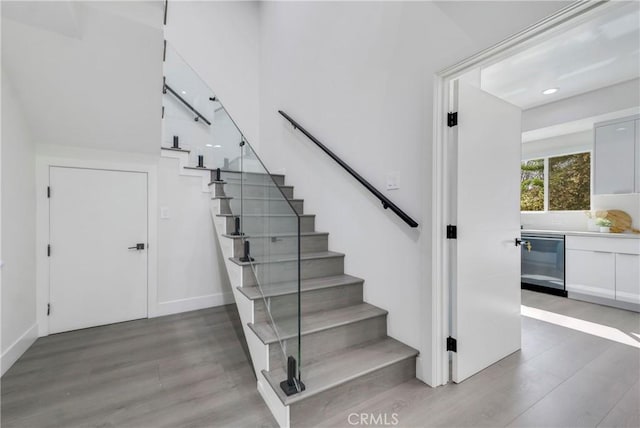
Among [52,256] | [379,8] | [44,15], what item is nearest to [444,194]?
[379,8]

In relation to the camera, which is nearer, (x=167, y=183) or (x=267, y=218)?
(x=267, y=218)

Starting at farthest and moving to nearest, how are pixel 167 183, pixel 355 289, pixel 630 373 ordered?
pixel 167 183, pixel 355 289, pixel 630 373

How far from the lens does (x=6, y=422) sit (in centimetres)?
172

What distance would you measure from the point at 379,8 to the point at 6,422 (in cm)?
392

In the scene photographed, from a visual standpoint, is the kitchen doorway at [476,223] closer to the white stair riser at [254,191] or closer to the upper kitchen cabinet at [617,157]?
the white stair riser at [254,191]

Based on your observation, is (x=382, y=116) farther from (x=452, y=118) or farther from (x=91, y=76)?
(x=91, y=76)

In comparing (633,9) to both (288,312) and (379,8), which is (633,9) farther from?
(288,312)

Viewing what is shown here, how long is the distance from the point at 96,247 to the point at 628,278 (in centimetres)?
644

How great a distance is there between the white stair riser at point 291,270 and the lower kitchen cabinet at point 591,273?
143 inches

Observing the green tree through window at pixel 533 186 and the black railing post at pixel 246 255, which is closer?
the black railing post at pixel 246 255

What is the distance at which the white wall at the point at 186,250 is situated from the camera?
3.59 meters

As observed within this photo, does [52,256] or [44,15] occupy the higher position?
[44,15]

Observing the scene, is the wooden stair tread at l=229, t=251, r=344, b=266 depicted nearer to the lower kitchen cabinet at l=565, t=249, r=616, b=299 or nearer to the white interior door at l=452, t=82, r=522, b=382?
the white interior door at l=452, t=82, r=522, b=382

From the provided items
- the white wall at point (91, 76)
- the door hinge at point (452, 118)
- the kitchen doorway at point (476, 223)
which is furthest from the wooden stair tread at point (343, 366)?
the white wall at point (91, 76)
